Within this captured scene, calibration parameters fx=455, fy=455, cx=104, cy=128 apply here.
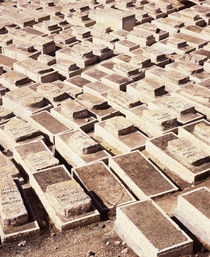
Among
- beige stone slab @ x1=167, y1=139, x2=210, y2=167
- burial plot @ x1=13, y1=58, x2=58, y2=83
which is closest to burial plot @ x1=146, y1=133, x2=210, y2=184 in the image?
beige stone slab @ x1=167, y1=139, x2=210, y2=167

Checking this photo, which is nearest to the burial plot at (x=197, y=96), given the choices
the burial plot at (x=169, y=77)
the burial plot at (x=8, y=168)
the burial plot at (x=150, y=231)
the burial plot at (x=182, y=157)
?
the burial plot at (x=169, y=77)

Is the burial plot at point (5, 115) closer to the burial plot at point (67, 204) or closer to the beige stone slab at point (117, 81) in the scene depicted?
the beige stone slab at point (117, 81)

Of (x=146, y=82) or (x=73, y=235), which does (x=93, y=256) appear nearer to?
(x=73, y=235)

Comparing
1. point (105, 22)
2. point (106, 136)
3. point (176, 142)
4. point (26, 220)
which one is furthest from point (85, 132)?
point (105, 22)

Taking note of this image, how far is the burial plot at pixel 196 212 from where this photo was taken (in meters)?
11.1

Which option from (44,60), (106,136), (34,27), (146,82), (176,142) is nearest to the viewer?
(176,142)

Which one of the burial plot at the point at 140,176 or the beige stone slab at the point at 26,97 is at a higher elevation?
the beige stone slab at the point at 26,97

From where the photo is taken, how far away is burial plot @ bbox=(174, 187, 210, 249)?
11.1m

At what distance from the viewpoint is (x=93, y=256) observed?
35.8 ft

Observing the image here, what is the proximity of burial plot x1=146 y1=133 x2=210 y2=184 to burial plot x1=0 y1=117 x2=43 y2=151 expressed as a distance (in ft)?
13.1

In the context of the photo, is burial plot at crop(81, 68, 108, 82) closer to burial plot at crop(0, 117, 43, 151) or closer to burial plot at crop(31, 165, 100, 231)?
burial plot at crop(0, 117, 43, 151)

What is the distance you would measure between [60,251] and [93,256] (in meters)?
0.84

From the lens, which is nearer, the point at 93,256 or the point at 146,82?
the point at 93,256

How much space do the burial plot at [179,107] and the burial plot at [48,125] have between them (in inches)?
139
